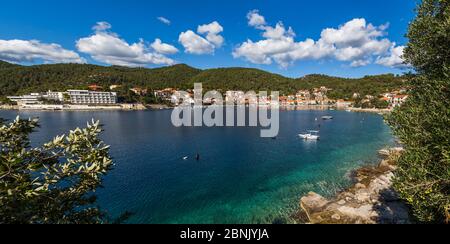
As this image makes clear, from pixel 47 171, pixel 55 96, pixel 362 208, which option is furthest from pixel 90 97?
pixel 362 208

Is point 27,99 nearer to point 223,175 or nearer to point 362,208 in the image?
point 223,175

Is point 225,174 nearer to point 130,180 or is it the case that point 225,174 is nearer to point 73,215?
point 130,180

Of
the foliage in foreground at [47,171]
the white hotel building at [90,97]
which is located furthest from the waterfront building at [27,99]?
the foliage in foreground at [47,171]

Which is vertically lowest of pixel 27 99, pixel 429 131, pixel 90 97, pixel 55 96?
pixel 429 131

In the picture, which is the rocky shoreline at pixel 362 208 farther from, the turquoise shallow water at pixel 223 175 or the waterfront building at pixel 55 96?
the waterfront building at pixel 55 96

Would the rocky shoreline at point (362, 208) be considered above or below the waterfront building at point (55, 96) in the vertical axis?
below
